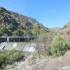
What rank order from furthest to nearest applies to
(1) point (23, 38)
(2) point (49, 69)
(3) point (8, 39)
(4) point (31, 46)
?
(1) point (23, 38)
(3) point (8, 39)
(4) point (31, 46)
(2) point (49, 69)

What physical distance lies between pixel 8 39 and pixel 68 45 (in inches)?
2097

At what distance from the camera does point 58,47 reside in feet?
160

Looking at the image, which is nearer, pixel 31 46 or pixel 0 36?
pixel 31 46

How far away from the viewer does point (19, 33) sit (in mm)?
119938

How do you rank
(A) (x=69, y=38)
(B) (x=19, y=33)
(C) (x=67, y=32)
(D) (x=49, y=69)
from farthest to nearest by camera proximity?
(B) (x=19, y=33)
(C) (x=67, y=32)
(A) (x=69, y=38)
(D) (x=49, y=69)

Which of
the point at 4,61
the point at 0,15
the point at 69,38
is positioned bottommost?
the point at 4,61

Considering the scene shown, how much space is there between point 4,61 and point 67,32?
691 inches

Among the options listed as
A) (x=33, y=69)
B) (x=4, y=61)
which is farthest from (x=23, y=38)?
(x=33, y=69)

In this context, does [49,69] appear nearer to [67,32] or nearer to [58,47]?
[58,47]

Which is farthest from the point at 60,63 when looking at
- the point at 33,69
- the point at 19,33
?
the point at 19,33

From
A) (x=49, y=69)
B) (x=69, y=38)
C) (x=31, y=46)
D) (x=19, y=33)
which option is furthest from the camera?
(x=19, y=33)

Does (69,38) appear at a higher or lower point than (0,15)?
lower

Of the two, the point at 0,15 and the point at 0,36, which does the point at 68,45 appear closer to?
the point at 0,36

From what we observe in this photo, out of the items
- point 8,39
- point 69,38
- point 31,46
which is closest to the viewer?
point 69,38
